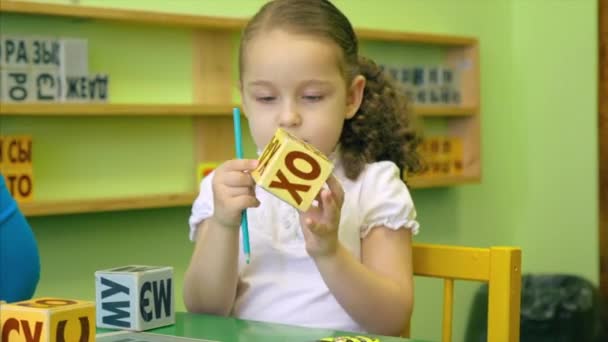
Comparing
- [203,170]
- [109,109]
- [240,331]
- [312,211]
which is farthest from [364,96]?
[203,170]

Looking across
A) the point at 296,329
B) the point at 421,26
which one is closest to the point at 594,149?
the point at 421,26

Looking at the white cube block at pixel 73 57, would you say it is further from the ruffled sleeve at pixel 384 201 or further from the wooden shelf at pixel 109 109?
the ruffled sleeve at pixel 384 201

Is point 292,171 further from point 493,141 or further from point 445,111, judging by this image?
point 493,141

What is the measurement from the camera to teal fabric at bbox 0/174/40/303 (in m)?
1.31

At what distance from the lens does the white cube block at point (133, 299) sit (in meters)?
1.09

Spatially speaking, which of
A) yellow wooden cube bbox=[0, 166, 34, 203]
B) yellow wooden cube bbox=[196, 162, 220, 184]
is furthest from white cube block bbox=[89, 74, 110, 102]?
yellow wooden cube bbox=[196, 162, 220, 184]

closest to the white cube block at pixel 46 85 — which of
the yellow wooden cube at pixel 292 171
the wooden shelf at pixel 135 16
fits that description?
the wooden shelf at pixel 135 16

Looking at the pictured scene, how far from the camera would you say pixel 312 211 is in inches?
43.6

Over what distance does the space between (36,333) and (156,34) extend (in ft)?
5.29

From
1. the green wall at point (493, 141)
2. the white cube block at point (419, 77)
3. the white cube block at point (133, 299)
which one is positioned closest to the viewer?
the white cube block at point (133, 299)

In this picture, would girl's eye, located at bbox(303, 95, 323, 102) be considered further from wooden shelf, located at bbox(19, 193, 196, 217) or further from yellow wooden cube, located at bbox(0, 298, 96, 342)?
wooden shelf, located at bbox(19, 193, 196, 217)

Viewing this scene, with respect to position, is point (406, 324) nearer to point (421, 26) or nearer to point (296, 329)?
point (296, 329)

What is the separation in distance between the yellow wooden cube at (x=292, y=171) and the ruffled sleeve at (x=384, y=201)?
36 cm

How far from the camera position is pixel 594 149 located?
3.04 meters
